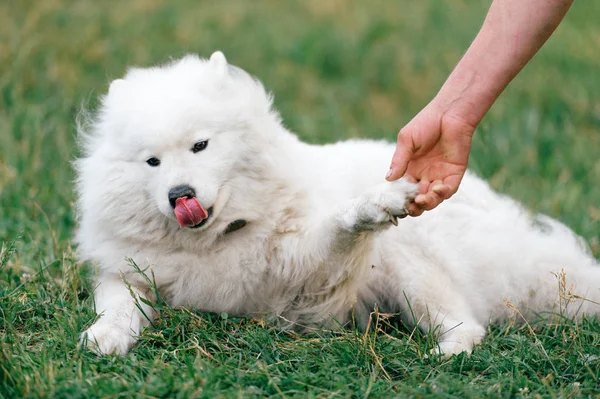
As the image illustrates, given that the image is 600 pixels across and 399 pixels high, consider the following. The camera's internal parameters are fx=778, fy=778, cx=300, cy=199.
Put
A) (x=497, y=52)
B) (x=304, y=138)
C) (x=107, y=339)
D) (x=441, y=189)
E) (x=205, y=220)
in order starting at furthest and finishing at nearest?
1. (x=304, y=138)
2. (x=205, y=220)
3. (x=107, y=339)
4. (x=497, y=52)
5. (x=441, y=189)

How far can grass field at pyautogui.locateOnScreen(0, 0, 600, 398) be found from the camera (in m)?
3.05

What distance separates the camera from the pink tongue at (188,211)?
10.7 feet

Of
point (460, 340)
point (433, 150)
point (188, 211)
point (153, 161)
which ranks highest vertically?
point (433, 150)

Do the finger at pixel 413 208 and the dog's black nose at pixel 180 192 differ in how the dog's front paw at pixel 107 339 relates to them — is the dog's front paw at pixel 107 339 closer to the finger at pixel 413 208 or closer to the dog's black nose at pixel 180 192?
the dog's black nose at pixel 180 192

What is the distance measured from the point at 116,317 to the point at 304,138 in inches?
142

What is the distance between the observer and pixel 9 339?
3.30m

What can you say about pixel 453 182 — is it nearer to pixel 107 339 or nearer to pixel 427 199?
pixel 427 199

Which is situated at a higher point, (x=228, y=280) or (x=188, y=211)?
(x=188, y=211)

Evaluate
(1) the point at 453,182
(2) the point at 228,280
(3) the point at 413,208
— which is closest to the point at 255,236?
(2) the point at 228,280

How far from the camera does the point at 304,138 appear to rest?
269 inches

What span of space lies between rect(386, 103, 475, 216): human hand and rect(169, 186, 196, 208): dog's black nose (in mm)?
830

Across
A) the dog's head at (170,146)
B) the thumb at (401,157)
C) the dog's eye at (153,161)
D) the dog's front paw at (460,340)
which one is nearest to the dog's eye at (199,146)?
the dog's head at (170,146)

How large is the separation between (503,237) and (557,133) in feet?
11.2

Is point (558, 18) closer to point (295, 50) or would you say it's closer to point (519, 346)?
point (519, 346)
